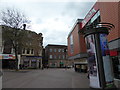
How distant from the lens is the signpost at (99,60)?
7129mm

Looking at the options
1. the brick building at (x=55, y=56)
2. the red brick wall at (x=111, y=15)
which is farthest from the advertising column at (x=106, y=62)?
the brick building at (x=55, y=56)

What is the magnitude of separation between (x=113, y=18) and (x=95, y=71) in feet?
18.1

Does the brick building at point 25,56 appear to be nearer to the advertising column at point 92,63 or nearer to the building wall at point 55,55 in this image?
the building wall at point 55,55

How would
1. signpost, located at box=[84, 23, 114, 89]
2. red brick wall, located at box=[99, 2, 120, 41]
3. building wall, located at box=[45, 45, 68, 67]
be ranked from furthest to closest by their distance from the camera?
building wall, located at box=[45, 45, 68, 67]
red brick wall, located at box=[99, 2, 120, 41]
signpost, located at box=[84, 23, 114, 89]

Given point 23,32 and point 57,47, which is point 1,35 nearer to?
point 23,32

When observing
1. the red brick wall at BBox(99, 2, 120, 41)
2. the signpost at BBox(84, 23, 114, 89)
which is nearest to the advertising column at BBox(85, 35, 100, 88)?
the signpost at BBox(84, 23, 114, 89)

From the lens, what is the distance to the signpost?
23.4ft

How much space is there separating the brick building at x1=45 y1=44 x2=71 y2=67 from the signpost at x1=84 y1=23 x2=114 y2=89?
153 ft

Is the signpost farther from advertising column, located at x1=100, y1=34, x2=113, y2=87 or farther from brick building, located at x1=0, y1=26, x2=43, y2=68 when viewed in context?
brick building, located at x1=0, y1=26, x2=43, y2=68

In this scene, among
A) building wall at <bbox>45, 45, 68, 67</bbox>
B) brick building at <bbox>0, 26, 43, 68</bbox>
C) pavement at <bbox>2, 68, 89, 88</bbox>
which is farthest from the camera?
building wall at <bbox>45, 45, 68, 67</bbox>

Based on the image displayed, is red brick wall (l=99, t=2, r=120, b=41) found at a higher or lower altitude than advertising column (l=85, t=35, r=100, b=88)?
higher

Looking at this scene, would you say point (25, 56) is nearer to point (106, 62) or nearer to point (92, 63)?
point (92, 63)

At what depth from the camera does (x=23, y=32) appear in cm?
2388

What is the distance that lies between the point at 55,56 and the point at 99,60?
4909 cm
